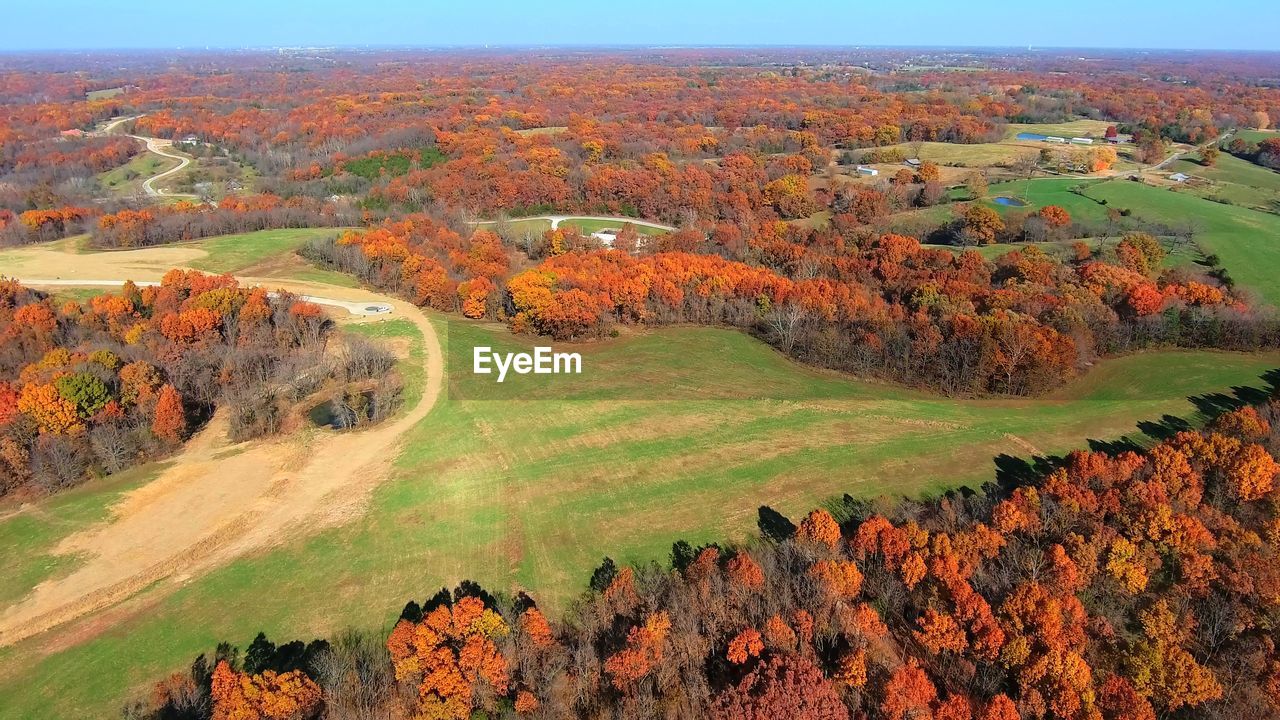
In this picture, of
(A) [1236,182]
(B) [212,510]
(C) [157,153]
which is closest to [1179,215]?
(A) [1236,182]

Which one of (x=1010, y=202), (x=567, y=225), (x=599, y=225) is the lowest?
(x=599, y=225)

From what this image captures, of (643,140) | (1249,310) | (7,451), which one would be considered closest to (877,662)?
(7,451)

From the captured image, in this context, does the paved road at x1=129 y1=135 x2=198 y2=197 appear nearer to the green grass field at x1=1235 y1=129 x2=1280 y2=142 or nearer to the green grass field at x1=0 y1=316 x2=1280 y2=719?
the green grass field at x1=0 y1=316 x2=1280 y2=719

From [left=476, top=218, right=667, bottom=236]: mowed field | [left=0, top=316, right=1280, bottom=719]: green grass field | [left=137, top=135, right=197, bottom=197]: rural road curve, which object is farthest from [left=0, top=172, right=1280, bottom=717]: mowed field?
[left=137, top=135, right=197, bottom=197]: rural road curve

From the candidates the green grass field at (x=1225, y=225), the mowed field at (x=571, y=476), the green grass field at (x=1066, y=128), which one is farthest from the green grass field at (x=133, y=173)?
the green grass field at (x=1066, y=128)

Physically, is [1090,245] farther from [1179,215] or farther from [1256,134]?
[1256,134]

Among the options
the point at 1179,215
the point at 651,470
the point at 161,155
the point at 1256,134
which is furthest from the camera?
the point at 161,155
